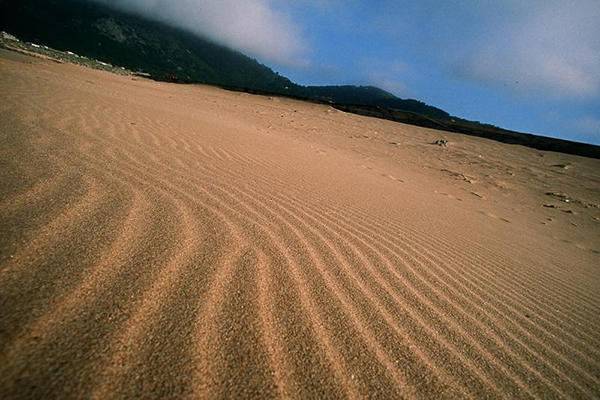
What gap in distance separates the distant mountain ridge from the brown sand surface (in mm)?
57705

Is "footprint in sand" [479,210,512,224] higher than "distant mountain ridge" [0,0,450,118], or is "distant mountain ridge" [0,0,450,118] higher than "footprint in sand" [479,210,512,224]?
"distant mountain ridge" [0,0,450,118]

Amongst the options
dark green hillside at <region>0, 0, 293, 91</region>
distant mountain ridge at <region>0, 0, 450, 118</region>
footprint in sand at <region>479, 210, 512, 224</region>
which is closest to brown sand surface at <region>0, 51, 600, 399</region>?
footprint in sand at <region>479, 210, 512, 224</region>

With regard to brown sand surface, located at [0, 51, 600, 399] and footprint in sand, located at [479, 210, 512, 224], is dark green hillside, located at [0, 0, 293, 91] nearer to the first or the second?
brown sand surface, located at [0, 51, 600, 399]

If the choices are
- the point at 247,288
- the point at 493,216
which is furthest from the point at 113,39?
the point at 247,288

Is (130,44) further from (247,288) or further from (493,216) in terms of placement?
(247,288)

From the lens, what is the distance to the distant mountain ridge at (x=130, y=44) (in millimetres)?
75375

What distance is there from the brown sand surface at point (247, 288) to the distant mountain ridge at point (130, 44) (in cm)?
5771

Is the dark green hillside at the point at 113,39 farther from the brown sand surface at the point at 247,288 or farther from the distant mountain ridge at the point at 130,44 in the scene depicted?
the brown sand surface at the point at 247,288

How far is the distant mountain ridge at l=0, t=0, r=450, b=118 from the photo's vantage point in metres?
75.4

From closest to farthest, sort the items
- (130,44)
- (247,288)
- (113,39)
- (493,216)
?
(247,288) < (493,216) < (113,39) < (130,44)

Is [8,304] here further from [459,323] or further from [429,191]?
[429,191]

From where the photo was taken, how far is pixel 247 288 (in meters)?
1.41

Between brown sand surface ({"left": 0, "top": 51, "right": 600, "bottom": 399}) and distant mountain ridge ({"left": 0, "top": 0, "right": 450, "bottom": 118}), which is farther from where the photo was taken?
distant mountain ridge ({"left": 0, "top": 0, "right": 450, "bottom": 118})

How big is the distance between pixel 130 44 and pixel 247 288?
124682 mm
